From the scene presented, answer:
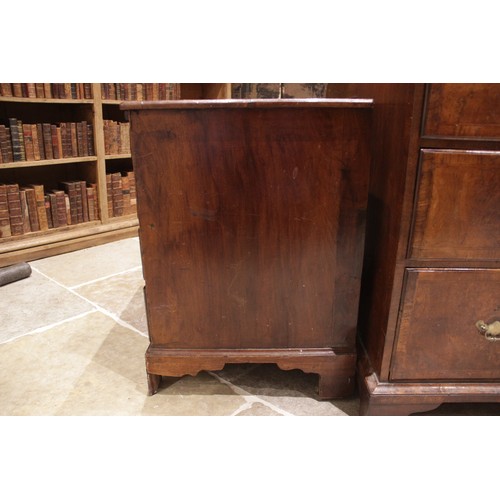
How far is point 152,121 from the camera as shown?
91cm

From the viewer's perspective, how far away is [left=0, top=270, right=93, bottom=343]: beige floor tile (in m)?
1.51

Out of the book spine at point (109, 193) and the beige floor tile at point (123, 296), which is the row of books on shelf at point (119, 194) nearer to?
the book spine at point (109, 193)

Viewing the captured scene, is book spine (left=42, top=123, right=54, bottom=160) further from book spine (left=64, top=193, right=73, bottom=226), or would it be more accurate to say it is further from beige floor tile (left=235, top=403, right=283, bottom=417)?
beige floor tile (left=235, top=403, right=283, bottom=417)

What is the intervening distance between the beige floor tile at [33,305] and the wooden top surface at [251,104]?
0.99 meters

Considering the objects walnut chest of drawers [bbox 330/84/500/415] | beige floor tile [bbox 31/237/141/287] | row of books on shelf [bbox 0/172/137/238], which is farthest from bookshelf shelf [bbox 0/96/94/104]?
walnut chest of drawers [bbox 330/84/500/415]

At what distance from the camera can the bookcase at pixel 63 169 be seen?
213cm

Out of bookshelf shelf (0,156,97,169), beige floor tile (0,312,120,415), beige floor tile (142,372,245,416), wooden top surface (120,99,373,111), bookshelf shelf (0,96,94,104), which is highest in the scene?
wooden top surface (120,99,373,111)

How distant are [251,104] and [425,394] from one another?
2.49ft

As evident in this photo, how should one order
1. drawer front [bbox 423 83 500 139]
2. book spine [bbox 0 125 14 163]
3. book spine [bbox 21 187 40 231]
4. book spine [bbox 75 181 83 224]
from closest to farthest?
drawer front [bbox 423 83 500 139], book spine [bbox 0 125 14 163], book spine [bbox 21 187 40 231], book spine [bbox 75 181 83 224]

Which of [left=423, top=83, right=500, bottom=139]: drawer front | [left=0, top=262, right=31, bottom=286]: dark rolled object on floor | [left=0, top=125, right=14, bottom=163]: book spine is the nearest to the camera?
[left=423, top=83, right=500, bottom=139]: drawer front

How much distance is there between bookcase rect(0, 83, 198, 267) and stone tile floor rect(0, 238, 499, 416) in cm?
51

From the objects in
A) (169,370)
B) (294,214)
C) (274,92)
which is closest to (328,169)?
(294,214)

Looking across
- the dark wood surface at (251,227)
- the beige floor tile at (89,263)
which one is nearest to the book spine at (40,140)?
the beige floor tile at (89,263)

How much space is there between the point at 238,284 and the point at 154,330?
0.25 meters
